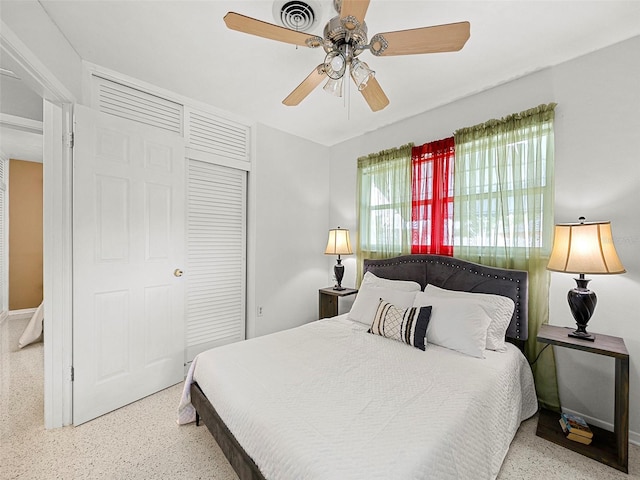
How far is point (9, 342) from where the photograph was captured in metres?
3.49

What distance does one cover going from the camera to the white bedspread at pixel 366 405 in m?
1.06

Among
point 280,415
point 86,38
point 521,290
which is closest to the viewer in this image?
point 280,415

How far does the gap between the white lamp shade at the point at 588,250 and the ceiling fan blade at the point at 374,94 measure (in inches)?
57.5

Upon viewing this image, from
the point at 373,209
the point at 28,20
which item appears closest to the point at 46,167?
the point at 28,20

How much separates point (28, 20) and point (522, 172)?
336 centimetres

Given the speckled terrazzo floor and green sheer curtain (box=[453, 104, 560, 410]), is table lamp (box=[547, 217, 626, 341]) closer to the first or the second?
Answer: green sheer curtain (box=[453, 104, 560, 410])

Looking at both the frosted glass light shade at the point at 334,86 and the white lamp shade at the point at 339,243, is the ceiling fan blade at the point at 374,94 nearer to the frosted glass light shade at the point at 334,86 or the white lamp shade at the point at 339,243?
the frosted glass light shade at the point at 334,86

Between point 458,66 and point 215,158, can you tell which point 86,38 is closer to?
point 215,158

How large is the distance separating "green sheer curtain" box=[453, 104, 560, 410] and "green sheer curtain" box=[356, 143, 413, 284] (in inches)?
21.7

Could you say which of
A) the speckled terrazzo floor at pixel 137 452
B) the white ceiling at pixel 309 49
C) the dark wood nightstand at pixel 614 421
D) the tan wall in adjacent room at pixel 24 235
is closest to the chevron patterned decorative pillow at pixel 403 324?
the dark wood nightstand at pixel 614 421

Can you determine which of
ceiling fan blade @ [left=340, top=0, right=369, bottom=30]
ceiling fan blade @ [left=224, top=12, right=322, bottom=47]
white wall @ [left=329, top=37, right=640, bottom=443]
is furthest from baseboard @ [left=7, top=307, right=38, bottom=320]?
white wall @ [left=329, top=37, right=640, bottom=443]

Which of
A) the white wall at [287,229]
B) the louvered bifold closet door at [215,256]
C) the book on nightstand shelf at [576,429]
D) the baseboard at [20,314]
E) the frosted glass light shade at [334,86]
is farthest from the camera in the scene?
the baseboard at [20,314]

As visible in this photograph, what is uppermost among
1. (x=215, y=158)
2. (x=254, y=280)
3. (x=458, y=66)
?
(x=458, y=66)

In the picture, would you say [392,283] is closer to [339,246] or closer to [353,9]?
[339,246]
